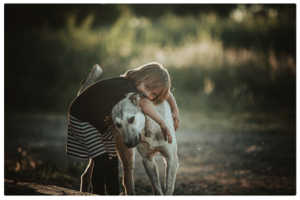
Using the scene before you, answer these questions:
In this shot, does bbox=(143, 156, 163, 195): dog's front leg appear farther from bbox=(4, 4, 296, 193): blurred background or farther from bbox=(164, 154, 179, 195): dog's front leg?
bbox=(4, 4, 296, 193): blurred background

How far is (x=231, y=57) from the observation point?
158 inches

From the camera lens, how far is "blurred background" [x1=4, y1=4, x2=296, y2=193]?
345cm

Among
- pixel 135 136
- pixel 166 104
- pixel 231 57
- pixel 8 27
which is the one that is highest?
pixel 8 27

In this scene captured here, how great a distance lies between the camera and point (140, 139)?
1.91 meters

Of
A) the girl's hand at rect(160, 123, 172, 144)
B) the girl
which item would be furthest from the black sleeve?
the girl's hand at rect(160, 123, 172, 144)

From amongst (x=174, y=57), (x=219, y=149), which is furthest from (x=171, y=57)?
(x=219, y=149)

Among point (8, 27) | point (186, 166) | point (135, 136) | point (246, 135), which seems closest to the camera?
point (135, 136)

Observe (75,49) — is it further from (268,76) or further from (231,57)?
(268,76)

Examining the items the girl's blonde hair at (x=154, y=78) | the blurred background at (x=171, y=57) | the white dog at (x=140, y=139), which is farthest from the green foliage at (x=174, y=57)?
the white dog at (x=140, y=139)

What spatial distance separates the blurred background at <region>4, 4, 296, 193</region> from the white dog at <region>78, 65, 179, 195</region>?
1.51m

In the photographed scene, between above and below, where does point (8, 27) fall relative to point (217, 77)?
above

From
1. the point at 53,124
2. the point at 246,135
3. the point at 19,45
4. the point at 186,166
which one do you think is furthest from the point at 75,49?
the point at 246,135

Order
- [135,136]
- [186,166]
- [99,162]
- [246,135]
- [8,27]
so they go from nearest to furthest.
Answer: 1. [135,136]
2. [99,162]
3. [8,27]
4. [186,166]
5. [246,135]

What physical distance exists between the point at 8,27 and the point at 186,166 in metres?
3.38
